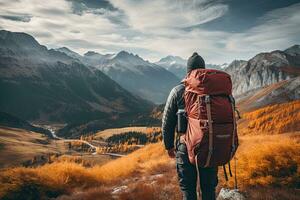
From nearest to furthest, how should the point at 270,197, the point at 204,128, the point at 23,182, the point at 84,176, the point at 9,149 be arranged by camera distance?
the point at 204,128, the point at 270,197, the point at 23,182, the point at 84,176, the point at 9,149

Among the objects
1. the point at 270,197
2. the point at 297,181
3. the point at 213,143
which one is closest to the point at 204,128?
the point at 213,143

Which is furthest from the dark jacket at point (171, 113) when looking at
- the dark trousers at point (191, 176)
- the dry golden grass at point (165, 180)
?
the dry golden grass at point (165, 180)

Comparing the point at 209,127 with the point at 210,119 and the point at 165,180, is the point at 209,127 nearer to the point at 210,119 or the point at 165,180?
the point at 210,119

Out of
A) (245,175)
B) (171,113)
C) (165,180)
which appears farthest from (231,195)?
(171,113)

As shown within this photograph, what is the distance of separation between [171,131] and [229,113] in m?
1.44

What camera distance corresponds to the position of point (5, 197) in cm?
1088

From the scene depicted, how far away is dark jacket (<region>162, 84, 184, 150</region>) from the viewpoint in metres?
6.05

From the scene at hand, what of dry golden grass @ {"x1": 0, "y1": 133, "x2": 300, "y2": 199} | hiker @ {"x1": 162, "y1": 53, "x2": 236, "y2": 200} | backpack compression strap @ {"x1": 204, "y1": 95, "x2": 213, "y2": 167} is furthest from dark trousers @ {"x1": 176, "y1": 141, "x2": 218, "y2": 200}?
dry golden grass @ {"x1": 0, "y1": 133, "x2": 300, "y2": 199}

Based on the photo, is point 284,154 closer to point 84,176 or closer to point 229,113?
point 229,113

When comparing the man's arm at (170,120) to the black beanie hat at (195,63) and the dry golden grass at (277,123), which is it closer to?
the black beanie hat at (195,63)

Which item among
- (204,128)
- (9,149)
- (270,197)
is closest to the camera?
(204,128)

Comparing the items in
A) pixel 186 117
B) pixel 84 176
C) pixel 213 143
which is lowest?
pixel 84 176

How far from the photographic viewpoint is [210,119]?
17.6 ft

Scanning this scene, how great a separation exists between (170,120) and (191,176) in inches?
51.2
